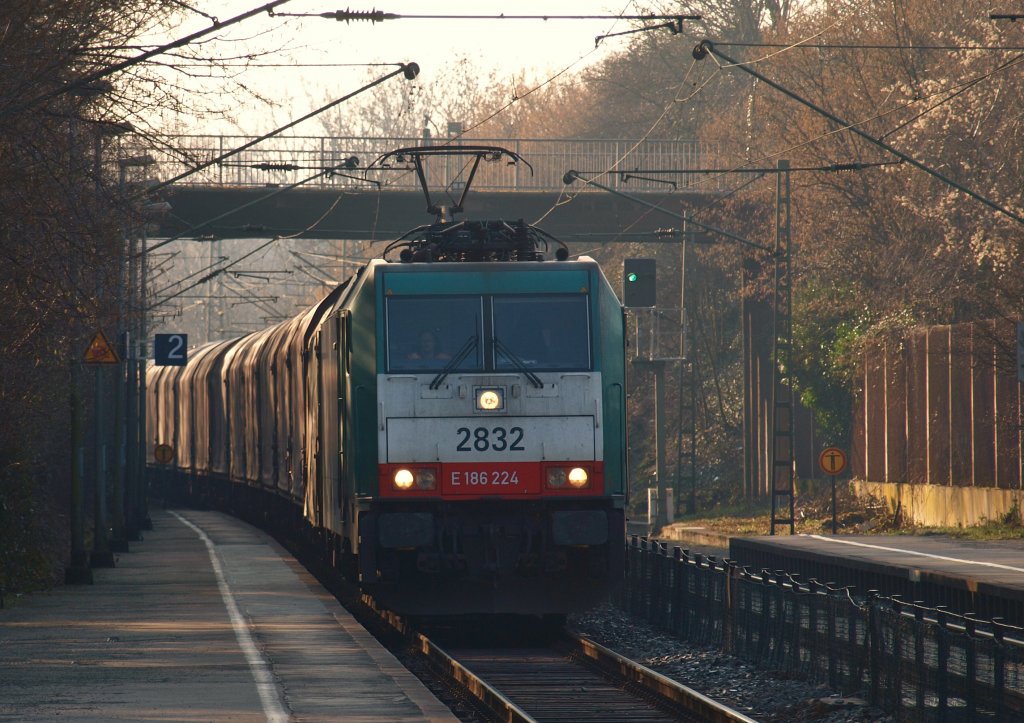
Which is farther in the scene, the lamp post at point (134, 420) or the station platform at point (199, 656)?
the lamp post at point (134, 420)

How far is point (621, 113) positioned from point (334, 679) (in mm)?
58419

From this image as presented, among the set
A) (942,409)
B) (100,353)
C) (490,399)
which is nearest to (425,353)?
(490,399)

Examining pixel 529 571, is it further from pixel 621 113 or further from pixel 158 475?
pixel 621 113

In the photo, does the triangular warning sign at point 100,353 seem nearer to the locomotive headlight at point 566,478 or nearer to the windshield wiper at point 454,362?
the windshield wiper at point 454,362

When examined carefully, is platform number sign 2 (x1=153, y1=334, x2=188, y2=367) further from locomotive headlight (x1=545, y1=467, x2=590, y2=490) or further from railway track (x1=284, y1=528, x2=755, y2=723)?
locomotive headlight (x1=545, y1=467, x2=590, y2=490)

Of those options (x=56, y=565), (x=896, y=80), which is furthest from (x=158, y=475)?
(x=56, y=565)

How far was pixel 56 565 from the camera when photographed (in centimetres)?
2747

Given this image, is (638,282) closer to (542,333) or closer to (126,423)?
(126,423)

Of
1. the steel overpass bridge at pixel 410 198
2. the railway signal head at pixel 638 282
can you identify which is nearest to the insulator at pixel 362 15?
the railway signal head at pixel 638 282

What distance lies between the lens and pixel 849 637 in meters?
14.5

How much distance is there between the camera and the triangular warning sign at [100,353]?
23.3 meters

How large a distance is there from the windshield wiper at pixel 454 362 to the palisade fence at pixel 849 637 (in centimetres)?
335

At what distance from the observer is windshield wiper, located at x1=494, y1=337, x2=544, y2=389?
1664 cm

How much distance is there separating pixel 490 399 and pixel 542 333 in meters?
0.83
